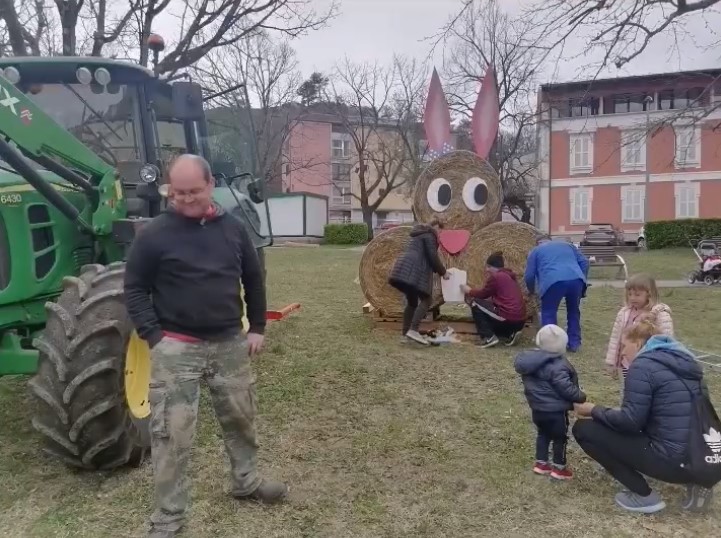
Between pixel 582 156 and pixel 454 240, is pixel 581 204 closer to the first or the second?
pixel 582 156

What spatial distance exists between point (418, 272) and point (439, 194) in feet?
3.83

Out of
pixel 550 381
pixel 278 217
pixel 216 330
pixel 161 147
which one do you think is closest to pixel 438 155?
pixel 161 147

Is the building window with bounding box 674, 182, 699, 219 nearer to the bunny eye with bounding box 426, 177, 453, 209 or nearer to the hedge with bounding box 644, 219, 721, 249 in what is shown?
the hedge with bounding box 644, 219, 721, 249

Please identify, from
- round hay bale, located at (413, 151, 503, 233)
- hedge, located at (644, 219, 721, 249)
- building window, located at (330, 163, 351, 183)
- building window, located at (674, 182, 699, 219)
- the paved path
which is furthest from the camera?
building window, located at (330, 163, 351, 183)

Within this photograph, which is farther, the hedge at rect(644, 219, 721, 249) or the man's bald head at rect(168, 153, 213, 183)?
the hedge at rect(644, 219, 721, 249)

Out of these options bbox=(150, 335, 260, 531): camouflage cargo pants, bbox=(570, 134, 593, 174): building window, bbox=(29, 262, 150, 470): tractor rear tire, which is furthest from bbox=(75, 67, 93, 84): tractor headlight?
bbox=(570, 134, 593, 174): building window

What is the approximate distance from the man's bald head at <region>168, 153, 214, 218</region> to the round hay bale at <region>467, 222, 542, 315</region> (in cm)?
519

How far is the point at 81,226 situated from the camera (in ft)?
14.0

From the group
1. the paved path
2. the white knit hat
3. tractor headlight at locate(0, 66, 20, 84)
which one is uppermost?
tractor headlight at locate(0, 66, 20, 84)

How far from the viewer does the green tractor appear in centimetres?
346

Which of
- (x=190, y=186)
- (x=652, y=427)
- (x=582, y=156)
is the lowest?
(x=652, y=427)

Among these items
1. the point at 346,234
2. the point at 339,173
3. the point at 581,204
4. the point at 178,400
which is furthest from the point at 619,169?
the point at 178,400

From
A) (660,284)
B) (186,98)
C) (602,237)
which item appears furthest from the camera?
(602,237)

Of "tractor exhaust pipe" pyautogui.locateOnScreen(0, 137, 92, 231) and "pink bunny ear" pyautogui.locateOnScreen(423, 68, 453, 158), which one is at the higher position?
"pink bunny ear" pyautogui.locateOnScreen(423, 68, 453, 158)
